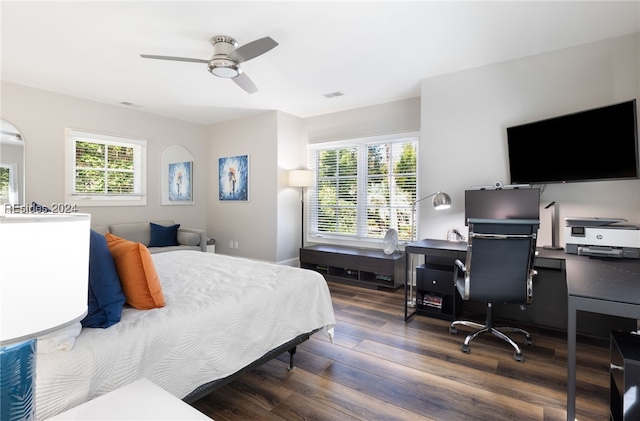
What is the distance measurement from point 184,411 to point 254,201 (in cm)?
474

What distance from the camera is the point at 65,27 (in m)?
2.70

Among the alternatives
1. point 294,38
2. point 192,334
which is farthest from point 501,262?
point 294,38

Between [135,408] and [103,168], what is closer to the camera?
[135,408]

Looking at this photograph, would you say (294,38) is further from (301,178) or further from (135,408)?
(135,408)

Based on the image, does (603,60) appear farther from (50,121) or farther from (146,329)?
(50,121)

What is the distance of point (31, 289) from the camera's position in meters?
0.58

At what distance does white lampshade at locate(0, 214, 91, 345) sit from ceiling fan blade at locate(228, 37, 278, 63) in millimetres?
2196

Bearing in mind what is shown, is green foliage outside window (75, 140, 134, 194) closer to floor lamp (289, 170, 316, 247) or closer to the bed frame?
floor lamp (289, 170, 316, 247)

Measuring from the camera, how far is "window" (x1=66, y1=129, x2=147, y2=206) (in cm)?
452

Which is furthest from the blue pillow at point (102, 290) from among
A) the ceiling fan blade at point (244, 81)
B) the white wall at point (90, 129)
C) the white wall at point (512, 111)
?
the white wall at point (90, 129)

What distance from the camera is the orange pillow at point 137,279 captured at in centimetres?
166

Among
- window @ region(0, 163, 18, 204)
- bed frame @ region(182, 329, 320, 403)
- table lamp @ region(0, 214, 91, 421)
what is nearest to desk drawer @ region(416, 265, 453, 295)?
bed frame @ region(182, 329, 320, 403)

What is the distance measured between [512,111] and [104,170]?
5509 mm

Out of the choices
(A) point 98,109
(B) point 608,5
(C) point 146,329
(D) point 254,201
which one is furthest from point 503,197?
(A) point 98,109
